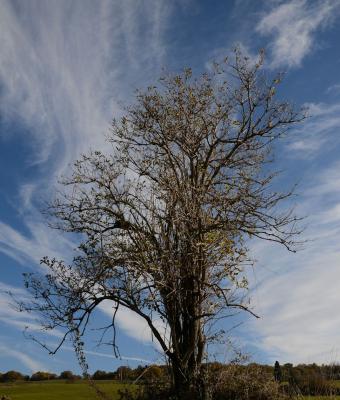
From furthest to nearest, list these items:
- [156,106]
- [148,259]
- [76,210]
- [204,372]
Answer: [156,106], [76,210], [204,372], [148,259]

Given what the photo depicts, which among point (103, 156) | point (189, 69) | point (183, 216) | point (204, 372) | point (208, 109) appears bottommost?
point (204, 372)

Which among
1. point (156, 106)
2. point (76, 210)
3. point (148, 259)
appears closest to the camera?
point (148, 259)

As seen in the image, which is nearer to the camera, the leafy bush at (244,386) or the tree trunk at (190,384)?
the tree trunk at (190,384)

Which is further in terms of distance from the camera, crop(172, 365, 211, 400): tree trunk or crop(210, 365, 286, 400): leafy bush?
crop(210, 365, 286, 400): leafy bush

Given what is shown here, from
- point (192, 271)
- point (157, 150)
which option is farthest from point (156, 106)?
point (192, 271)

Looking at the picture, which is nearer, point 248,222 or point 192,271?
point 192,271

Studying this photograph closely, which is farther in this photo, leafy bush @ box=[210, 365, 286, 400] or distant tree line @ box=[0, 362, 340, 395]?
leafy bush @ box=[210, 365, 286, 400]

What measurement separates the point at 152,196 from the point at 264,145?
4.70 m

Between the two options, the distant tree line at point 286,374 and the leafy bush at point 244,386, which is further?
the leafy bush at point 244,386

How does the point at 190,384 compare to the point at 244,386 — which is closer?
the point at 190,384

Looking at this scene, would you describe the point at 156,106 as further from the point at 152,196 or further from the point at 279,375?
the point at 279,375

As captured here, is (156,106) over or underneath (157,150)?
over

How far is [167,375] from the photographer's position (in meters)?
15.7

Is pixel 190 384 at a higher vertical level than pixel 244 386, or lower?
lower
